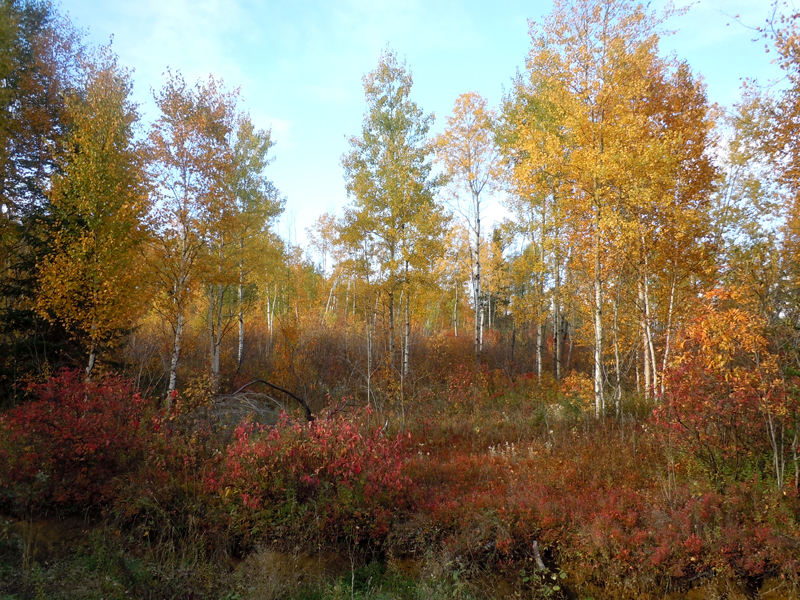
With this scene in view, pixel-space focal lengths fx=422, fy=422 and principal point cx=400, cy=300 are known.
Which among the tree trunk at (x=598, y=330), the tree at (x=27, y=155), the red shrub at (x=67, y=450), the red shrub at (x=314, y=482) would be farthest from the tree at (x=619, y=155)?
the tree at (x=27, y=155)

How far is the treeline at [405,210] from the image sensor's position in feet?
29.9

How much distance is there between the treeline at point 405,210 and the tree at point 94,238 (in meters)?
0.05

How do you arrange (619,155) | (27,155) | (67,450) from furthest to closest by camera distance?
(27,155)
(619,155)
(67,450)

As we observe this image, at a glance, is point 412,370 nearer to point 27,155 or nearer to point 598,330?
point 598,330

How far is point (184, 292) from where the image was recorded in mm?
10719

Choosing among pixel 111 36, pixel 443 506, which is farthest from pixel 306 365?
pixel 111 36

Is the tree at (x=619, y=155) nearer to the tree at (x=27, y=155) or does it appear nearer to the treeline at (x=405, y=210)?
the treeline at (x=405, y=210)

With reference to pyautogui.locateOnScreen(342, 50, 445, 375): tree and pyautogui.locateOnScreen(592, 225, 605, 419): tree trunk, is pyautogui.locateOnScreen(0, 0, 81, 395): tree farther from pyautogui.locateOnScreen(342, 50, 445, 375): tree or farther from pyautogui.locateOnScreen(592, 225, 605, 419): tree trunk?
pyautogui.locateOnScreen(592, 225, 605, 419): tree trunk

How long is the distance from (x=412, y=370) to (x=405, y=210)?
5398mm

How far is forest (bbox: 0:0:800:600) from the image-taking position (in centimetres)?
536

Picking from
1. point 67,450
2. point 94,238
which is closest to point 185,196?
point 94,238

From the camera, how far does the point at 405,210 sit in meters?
13.9

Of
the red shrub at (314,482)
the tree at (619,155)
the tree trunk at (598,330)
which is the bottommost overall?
the red shrub at (314,482)

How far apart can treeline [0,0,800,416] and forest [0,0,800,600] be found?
0.09 m
